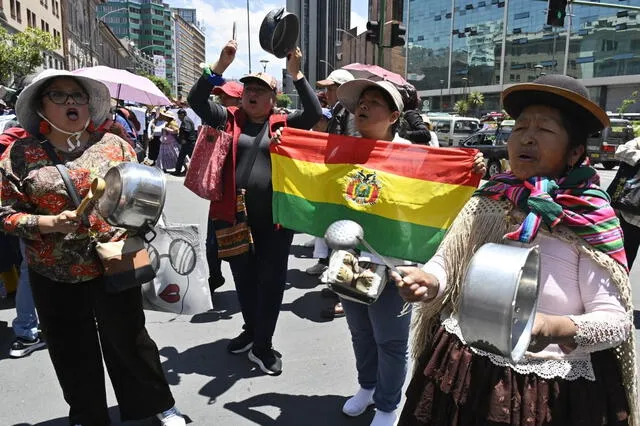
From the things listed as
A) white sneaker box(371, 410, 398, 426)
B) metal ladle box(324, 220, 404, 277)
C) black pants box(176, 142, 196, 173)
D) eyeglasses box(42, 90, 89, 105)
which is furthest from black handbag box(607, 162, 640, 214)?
black pants box(176, 142, 196, 173)

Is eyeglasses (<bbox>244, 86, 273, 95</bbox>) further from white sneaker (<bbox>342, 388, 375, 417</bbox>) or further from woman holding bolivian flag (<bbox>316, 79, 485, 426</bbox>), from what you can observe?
white sneaker (<bbox>342, 388, 375, 417</bbox>)

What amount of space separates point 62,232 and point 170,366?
166 centimetres

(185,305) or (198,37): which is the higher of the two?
(198,37)

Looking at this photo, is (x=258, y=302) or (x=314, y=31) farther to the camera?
(x=314, y=31)

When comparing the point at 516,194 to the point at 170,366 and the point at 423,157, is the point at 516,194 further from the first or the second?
the point at 170,366

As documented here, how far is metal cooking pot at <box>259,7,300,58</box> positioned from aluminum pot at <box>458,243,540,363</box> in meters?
2.07

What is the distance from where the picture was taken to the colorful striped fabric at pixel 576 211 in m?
1.52

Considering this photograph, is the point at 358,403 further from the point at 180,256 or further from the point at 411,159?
the point at 411,159

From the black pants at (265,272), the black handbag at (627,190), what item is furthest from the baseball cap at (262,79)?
the black handbag at (627,190)

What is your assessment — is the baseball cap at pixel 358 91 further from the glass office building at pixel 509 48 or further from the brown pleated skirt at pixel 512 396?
the glass office building at pixel 509 48

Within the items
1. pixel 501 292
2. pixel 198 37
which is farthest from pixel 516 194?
pixel 198 37

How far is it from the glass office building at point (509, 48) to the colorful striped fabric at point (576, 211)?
51.2m

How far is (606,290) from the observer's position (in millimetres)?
1516

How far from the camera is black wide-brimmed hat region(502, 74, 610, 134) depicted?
1527mm
